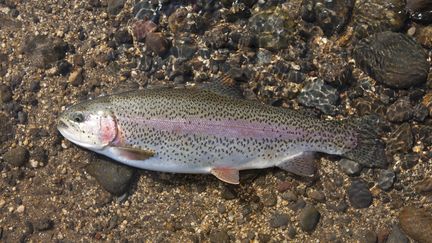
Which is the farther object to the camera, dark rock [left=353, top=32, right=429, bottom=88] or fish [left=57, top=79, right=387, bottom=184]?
dark rock [left=353, top=32, right=429, bottom=88]

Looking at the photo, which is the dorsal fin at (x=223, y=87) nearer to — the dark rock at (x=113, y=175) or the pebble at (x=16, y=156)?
the dark rock at (x=113, y=175)

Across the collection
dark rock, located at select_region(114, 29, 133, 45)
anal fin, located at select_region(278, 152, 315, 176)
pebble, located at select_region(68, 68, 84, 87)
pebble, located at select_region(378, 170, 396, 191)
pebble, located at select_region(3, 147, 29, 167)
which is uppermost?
dark rock, located at select_region(114, 29, 133, 45)

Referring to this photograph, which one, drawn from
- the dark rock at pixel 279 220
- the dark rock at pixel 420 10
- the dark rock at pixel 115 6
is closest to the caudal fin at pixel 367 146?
the dark rock at pixel 279 220

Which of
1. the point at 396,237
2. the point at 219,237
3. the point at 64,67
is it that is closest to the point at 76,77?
the point at 64,67

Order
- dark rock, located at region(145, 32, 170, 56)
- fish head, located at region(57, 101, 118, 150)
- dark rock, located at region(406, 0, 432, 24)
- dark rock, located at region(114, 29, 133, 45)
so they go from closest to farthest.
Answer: fish head, located at region(57, 101, 118, 150)
dark rock, located at region(406, 0, 432, 24)
dark rock, located at region(145, 32, 170, 56)
dark rock, located at region(114, 29, 133, 45)

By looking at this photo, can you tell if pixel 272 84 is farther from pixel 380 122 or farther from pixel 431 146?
pixel 431 146

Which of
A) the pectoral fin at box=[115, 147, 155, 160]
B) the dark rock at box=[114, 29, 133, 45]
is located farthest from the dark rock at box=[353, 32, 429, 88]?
the dark rock at box=[114, 29, 133, 45]

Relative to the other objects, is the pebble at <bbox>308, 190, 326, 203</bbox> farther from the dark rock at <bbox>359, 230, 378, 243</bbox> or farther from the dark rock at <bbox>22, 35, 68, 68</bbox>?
the dark rock at <bbox>22, 35, 68, 68</bbox>

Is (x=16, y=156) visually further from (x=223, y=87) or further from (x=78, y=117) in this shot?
(x=223, y=87)
